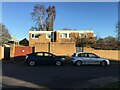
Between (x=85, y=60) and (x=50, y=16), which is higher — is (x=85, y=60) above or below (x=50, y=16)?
below

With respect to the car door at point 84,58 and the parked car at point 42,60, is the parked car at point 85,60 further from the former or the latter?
the parked car at point 42,60

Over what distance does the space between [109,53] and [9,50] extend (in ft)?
42.6

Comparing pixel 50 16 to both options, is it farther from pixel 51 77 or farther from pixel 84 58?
pixel 51 77

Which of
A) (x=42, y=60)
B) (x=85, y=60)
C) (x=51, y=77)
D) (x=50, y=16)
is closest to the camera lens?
(x=51, y=77)

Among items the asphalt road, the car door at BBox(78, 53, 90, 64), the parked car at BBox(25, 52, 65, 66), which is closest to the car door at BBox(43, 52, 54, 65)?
the parked car at BBox(25, 52, 65, 66)

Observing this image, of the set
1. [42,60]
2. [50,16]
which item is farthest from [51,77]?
[50,16]

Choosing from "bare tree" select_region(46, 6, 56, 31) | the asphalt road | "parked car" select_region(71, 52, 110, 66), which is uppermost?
"bare tree" select_region(46, 6, 56, 31)

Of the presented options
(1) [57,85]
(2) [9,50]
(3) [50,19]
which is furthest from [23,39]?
(1) [57,85]

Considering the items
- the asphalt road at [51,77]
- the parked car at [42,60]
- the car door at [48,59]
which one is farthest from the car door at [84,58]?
the asphalt road at [51,77]

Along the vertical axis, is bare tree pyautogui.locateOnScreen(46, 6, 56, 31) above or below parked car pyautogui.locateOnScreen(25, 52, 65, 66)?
above

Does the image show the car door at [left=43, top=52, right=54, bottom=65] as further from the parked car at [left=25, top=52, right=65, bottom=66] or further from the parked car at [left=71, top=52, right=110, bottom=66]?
the parked car at [left=71, top=52, right=110, bottom=66]

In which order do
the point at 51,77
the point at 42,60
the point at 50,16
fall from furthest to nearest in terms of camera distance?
the point at 50,16, the point at 42,60, the point at 51,77

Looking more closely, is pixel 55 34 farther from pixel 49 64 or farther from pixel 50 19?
pixel 49 64

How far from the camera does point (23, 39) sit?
237 ft
